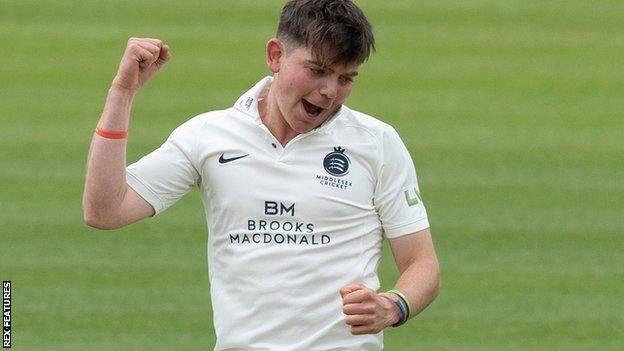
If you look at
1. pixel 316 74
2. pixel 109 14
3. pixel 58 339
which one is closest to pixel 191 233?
pixel 58 339

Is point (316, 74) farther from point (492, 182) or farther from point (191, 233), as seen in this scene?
point (492, 182)

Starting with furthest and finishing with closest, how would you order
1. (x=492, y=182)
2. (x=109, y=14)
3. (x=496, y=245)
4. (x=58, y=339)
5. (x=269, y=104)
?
1. (x=109, y=14)
2. (x=492, y=182)
3. (x=496, y=245)
4. (x=58, y=339)
5. (x=269, y=104)

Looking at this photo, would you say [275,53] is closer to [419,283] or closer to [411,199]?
[411,199]

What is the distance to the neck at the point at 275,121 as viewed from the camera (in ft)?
13.6

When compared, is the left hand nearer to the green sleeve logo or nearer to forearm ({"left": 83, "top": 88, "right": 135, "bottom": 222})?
the green sleeve logo

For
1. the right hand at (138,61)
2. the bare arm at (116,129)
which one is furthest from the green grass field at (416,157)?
the right hand at (138,61)

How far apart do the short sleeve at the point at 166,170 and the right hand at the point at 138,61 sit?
23 cm

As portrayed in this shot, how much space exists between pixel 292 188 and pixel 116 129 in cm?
51

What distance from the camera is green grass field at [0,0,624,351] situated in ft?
26.7

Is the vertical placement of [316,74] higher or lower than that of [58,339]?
higher

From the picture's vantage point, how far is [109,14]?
13.0 m

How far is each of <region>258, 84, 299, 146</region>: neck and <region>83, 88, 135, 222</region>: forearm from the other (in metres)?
0.41

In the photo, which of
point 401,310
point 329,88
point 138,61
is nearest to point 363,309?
point 401,310

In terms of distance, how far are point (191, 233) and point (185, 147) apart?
Result: 499cm
